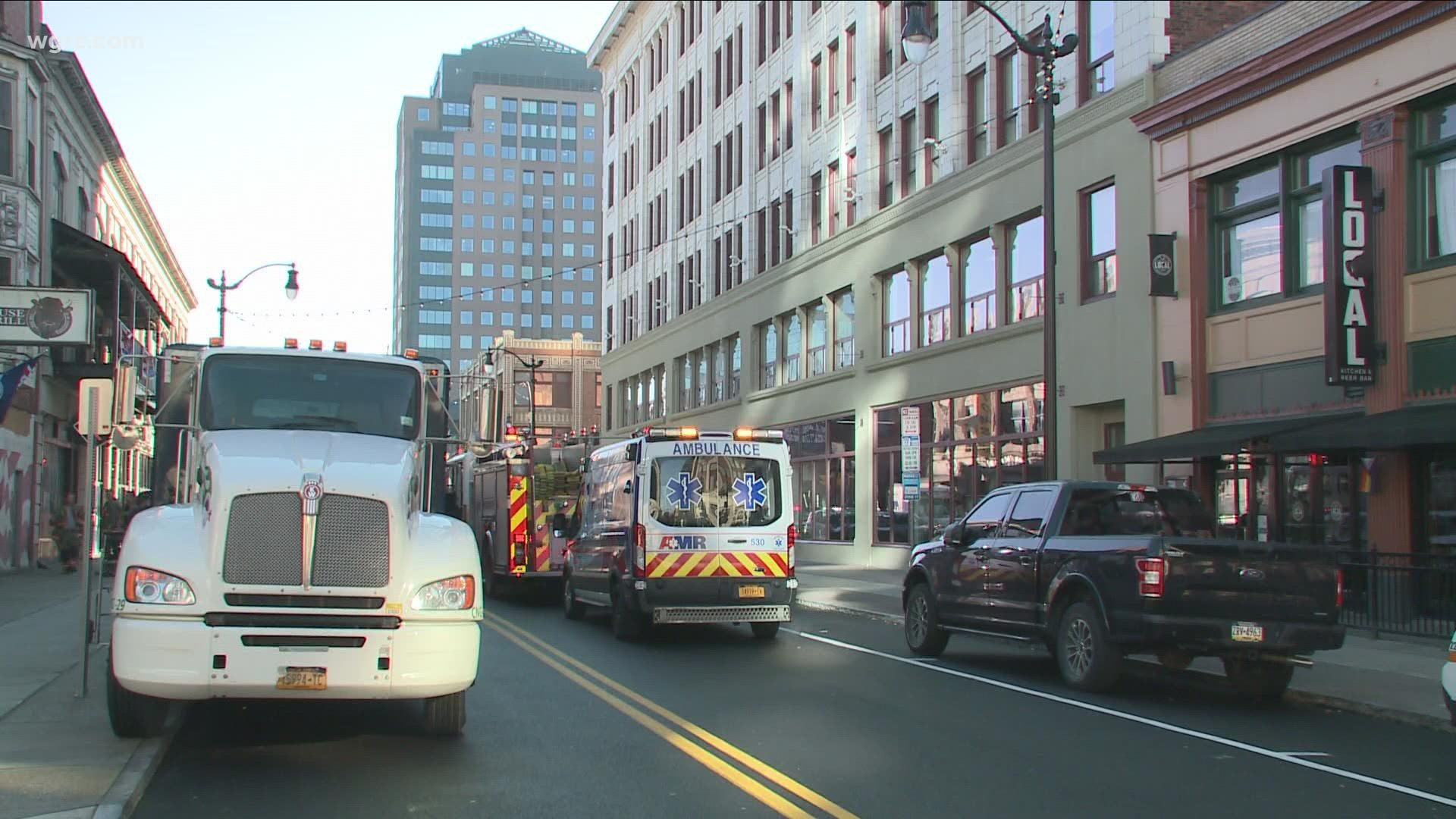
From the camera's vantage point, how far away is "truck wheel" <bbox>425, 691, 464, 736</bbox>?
9.02 meters

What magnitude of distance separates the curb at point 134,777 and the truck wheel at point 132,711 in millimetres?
87

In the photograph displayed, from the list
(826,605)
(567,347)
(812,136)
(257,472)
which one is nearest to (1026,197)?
(826,605)

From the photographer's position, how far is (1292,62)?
1922 cm

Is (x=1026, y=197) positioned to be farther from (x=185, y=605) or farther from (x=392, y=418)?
(x=185, y=605)

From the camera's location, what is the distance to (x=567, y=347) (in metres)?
82.9

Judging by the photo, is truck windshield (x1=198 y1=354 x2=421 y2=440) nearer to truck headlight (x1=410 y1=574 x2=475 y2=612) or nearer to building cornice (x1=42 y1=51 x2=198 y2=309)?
truck headlight (x1=410 y1=574 x2=475 y2=612)

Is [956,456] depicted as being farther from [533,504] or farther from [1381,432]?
[1381,432]

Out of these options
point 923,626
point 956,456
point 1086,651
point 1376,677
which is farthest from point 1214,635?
point 956,456

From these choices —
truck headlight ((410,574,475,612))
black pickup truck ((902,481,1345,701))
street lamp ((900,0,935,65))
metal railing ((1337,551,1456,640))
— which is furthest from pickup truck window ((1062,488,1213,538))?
street lamp ((900,0,935,65))

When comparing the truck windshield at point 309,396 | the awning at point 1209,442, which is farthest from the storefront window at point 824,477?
the truck windshield at point 309,396

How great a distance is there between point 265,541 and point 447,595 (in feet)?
3.83

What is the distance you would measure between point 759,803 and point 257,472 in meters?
3.76

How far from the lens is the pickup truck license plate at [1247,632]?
36.8ft

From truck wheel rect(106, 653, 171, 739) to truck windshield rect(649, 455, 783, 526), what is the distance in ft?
25.1
